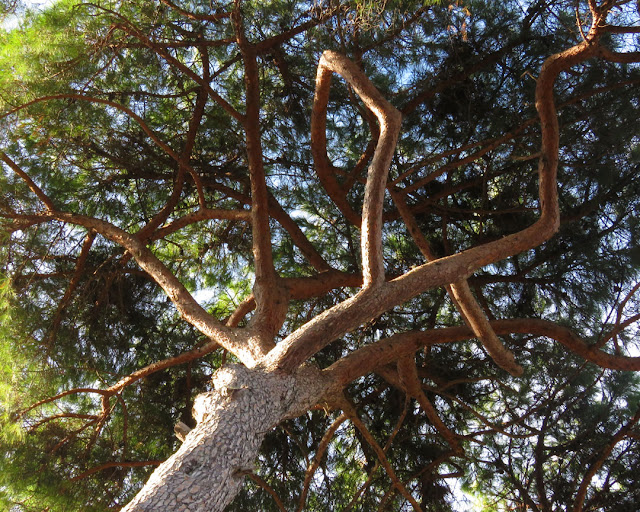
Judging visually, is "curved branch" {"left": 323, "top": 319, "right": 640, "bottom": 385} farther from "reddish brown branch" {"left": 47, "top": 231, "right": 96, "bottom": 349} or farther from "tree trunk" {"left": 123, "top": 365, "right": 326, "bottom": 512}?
"reddish brown branch" {"left": 47, "top": 231, "right": 96, "bottom": 349}

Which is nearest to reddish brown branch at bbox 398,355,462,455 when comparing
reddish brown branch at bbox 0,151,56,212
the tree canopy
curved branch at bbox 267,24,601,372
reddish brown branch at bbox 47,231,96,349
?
the tree canopy

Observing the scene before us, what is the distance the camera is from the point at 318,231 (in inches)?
183

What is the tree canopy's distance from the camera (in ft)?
10.4

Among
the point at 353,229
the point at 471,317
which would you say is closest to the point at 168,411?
the point at 353,229

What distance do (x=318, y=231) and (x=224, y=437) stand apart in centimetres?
289

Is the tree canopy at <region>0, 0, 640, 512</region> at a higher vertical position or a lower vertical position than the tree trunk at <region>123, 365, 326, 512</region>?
higher

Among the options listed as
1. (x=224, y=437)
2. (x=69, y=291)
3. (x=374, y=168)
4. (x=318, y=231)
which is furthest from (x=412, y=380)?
(x=69, y=291)

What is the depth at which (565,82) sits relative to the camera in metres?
3.76

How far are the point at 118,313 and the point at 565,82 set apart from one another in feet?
10.4

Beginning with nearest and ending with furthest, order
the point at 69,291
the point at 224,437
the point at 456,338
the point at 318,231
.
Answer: the point at 224,437, the point at 456,338, the point at 69,291, the point at 318,231

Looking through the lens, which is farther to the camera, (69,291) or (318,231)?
(318,231)

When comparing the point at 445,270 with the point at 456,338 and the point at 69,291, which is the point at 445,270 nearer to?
the point at 456,338

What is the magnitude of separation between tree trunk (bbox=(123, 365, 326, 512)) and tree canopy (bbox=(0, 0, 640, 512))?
0.60 metres

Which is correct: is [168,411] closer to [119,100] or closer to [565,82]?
[119,100]
